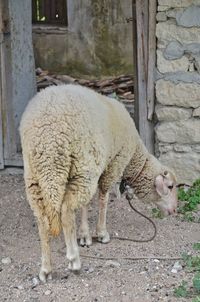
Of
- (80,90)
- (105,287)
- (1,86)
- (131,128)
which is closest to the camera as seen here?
(105,287)

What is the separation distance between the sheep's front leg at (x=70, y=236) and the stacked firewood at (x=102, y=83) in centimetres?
560

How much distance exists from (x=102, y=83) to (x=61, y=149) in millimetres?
6891

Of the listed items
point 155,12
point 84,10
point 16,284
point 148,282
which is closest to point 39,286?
point 16,284

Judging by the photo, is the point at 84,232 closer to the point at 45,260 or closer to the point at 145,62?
the point at 45,260

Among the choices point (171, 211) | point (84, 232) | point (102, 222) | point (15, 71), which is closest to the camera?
point (84, 232)

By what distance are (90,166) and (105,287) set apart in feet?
3.00

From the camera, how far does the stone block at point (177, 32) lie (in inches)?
292

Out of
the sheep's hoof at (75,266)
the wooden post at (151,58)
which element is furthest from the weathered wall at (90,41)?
the sheep's hoof at (75,266)

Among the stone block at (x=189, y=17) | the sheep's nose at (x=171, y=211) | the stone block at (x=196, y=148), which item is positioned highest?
the stone block at (x=189, y=17)

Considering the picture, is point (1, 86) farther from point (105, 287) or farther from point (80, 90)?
point (105, 287)

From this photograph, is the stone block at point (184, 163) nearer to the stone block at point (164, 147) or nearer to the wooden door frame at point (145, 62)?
the stone block at point (164, 147)

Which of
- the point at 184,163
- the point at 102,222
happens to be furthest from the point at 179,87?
the point at 102,222

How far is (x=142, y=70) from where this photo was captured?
305 inches

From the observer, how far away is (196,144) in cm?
771
